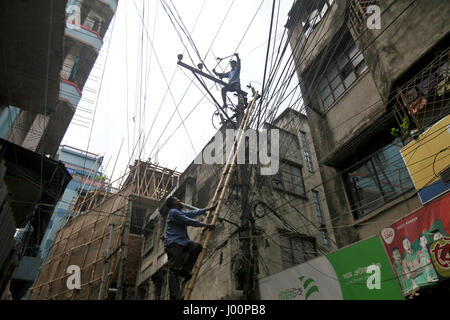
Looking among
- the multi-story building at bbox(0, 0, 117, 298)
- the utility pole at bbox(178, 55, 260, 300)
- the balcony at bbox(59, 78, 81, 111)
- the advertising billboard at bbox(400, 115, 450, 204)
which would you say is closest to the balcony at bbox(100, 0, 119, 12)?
the multi-story building at bbox(0, 0, 117, 298)

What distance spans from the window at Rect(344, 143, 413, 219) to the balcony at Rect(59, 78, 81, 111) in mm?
12752

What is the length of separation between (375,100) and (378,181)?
194 centimetres

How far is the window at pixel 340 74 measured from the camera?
827 centimetres

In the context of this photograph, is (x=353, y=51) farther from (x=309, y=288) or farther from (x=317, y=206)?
(x=309, y=288)

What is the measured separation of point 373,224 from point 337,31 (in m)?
5.39

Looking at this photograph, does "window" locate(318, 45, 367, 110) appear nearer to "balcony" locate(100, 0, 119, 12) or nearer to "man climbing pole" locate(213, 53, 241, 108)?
"man climbing pole" locate(213, 53, 241, 108)

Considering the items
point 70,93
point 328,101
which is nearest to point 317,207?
point 328,101

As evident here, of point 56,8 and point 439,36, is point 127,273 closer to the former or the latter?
point 56,8

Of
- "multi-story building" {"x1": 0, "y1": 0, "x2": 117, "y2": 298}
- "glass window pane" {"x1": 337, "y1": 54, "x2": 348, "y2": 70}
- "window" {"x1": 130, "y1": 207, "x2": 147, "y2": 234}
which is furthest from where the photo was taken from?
"window" {"x1": 130, "y1": 207, "x2": 147, "y2": 234}

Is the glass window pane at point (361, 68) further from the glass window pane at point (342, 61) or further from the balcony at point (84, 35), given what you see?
the balcony at point (84, 35)

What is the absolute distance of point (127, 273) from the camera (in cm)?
1550

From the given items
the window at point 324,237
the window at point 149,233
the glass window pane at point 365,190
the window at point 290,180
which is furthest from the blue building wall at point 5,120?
the window at point 324,237

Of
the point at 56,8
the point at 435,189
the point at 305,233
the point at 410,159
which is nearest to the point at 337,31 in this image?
the point at 410,159

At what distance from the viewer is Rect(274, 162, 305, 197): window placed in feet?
37.4
